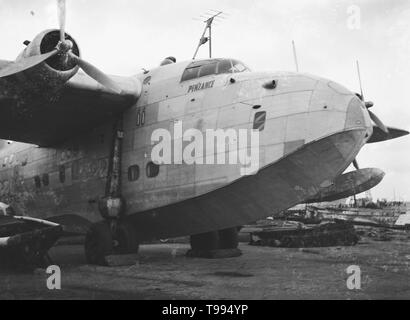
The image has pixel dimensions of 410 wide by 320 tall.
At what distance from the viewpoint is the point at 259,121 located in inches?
407

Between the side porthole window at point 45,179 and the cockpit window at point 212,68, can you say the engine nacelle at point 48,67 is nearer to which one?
the cockpit window at point 212,68

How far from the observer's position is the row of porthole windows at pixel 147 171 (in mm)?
12070

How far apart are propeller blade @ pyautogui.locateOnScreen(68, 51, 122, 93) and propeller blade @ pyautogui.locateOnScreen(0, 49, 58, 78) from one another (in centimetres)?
77

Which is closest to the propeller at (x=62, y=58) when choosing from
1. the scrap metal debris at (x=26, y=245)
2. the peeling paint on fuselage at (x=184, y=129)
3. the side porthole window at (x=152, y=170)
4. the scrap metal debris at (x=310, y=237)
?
the peeling paint on fuselage at (x=184, y=129)

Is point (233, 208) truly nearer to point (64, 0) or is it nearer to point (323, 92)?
point (323, 92)

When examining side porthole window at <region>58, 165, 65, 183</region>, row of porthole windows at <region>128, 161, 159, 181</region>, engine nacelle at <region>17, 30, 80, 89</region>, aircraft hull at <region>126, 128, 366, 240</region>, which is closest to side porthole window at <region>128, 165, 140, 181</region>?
row of porthole windows at <region>128, 161, 159, 181</region>

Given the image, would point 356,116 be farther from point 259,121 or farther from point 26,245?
point 26,245

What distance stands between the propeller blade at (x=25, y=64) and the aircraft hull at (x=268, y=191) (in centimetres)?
457

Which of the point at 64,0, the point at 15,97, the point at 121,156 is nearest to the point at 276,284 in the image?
the point at 121,156

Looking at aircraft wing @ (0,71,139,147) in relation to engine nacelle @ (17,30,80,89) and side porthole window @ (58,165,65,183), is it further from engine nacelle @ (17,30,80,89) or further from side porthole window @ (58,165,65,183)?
side porthole window @ (58,165,65,183)

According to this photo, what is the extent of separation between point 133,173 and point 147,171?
1.69 ft

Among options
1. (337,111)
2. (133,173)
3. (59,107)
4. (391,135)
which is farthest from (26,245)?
(391,135)

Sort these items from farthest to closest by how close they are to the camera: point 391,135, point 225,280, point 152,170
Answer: point 391,135
point 152,170
point 225,280

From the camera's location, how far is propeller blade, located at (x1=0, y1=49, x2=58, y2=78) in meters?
9.71
